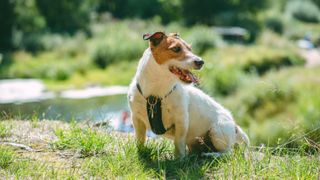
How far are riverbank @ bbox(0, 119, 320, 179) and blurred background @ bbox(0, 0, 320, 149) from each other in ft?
25.8

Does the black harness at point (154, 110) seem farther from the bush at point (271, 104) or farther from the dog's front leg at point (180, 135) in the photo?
the bush at point (271, 104)

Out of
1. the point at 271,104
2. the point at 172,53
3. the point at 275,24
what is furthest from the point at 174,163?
the point at 275,24

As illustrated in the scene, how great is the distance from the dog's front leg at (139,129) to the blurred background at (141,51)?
7866 mm

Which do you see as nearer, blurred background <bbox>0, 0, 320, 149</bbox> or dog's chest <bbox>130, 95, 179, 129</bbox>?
dog's chest <bbox>130, 95, 179, 129</bbox>

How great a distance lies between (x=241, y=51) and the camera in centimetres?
3700

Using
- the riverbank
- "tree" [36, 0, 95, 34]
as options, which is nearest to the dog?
the riverbank

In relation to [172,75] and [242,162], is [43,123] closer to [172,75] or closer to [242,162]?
[172,75]

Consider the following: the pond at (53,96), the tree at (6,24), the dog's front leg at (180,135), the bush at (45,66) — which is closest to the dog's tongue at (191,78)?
the dog's front leg at (180,135)

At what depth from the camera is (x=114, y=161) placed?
5.70 meters

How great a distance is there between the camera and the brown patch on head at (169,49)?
5867 millimetres

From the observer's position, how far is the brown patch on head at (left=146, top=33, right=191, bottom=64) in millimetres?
5867

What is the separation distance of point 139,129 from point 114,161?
89cm

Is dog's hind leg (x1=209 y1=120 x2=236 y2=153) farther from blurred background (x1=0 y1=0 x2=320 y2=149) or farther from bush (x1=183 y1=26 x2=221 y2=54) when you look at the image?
bush (x1=183 y1=26 x2=221 y2=54)

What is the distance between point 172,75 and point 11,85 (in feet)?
87.6
